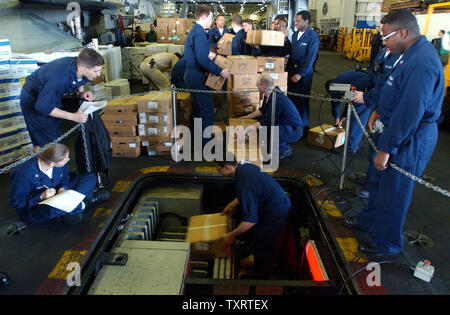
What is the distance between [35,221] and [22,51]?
508cm

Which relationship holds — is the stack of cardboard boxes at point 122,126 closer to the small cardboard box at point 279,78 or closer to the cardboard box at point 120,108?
the cardboard box at point 120,108

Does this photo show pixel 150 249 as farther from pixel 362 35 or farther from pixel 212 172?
pixel 362 35

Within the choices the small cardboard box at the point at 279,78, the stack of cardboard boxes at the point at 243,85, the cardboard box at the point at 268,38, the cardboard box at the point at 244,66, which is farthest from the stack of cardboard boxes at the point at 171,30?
the small cardboard box at the point at 279,78

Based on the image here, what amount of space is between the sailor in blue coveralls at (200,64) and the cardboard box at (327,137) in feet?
5.91

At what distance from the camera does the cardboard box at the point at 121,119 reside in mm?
4777

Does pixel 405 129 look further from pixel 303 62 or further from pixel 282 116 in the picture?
pixel 303 62

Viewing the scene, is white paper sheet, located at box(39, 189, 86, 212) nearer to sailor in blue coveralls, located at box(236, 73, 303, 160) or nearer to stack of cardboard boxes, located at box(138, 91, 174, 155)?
stack of cardboard boxes, located at box(138, 91, 174, 155)

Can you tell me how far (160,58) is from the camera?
28.5 ft

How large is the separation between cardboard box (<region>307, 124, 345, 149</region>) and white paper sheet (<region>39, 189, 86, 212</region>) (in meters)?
3.81

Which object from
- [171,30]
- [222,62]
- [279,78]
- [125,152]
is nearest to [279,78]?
[279,78]

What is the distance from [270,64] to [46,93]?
3.82 metres

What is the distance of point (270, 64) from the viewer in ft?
18.9

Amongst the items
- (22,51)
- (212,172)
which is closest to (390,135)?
(212,172)

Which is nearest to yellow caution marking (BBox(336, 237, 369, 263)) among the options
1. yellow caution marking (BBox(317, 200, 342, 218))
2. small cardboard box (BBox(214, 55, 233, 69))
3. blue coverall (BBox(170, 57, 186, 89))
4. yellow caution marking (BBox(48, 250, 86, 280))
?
yellow caution marking (BBox(317, 200, 342, 218))
